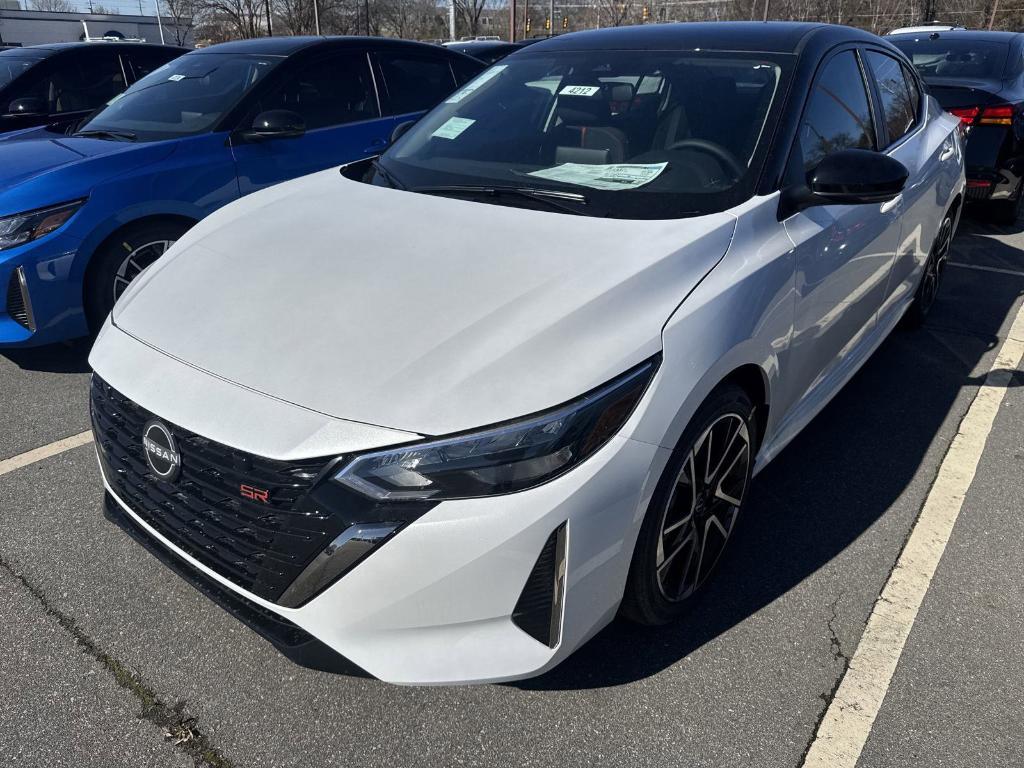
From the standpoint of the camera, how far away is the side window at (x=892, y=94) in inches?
140

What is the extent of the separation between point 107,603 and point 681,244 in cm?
205

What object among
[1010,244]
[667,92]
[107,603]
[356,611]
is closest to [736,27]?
[667,92]

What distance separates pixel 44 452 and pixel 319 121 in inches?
108

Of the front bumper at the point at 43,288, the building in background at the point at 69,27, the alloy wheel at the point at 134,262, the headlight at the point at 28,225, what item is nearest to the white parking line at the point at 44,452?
the front bumper at the point at 43,288

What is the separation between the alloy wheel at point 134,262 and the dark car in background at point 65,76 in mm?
3181

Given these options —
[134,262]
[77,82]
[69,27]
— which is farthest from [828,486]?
[69,27]

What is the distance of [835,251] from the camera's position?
8.98 feet

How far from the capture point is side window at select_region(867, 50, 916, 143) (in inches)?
140

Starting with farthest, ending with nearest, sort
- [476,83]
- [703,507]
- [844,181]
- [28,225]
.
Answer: [28,225], [476,83], [844,181], [703,507]

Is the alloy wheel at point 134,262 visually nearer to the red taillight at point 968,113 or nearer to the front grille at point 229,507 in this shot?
the front grille at point 229,507

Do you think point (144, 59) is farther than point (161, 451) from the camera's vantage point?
Yes

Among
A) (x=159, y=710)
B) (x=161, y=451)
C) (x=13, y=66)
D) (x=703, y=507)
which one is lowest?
(x=159, y=710)

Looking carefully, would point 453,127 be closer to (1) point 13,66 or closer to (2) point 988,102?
(2) point 988,102

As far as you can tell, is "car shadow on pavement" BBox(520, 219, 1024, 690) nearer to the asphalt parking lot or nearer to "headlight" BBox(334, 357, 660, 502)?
the asphalt parking lot
